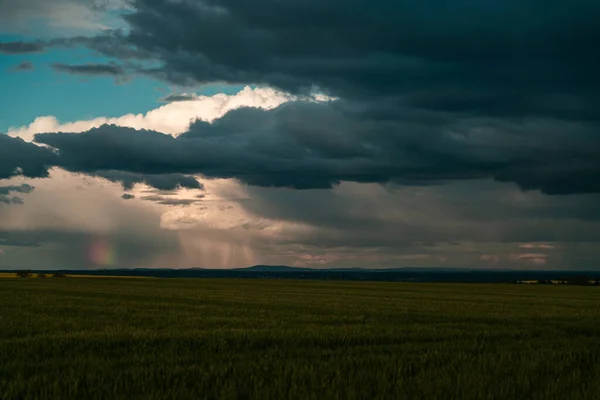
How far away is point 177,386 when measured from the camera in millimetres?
11375

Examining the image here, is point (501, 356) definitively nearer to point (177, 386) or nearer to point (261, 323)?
point (177, 386)

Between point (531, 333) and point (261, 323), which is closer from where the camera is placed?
point (531, 333)

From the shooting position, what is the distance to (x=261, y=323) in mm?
25484

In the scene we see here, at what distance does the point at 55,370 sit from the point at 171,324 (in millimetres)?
11594

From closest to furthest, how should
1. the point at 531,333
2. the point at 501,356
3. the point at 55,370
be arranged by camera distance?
the point at 55,370, the point at 501,356, the point at 531,333

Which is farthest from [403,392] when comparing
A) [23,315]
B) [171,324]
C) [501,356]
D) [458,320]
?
[23,315]

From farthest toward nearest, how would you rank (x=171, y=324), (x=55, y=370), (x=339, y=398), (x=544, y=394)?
(x=171, y=324) < (x=55, y=370) < (x=544, y=394) < (x=339, y=398)

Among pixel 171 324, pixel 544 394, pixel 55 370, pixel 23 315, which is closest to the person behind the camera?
pixel 544 394

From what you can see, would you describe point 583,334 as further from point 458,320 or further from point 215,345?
point 215,345

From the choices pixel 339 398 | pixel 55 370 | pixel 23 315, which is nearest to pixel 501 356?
pixel 339 398

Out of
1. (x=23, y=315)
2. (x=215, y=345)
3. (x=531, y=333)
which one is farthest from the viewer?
(x=23, y=315)

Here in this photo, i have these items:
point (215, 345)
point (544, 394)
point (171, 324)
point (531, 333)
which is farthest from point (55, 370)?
point (531, 333)

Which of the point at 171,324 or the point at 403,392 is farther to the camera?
the point at 171,324

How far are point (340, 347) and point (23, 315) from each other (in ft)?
59.2
